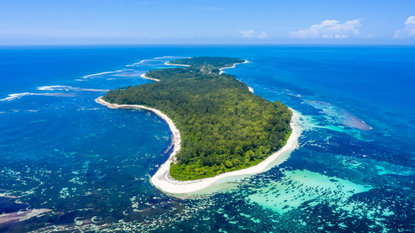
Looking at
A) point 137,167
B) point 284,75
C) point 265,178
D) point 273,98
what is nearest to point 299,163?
point 265,178

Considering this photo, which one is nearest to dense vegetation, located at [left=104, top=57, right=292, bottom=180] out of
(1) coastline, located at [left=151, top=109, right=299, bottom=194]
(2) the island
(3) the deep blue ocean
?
(2) the island

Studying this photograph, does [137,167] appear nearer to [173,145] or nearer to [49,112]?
[173,145]

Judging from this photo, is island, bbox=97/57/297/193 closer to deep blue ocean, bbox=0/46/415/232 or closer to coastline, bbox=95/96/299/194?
coastline, bbox=95/96/299/194

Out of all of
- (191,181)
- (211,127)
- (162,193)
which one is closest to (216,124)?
(211,127)

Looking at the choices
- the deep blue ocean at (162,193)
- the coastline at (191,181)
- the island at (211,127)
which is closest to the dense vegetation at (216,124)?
the island at (211,127)

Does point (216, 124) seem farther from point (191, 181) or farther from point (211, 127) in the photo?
point (191, 181)

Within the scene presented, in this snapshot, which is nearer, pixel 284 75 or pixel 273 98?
pixel 273 98

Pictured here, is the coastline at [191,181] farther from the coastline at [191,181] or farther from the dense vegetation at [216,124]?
the dense vegetation at [216,124]
